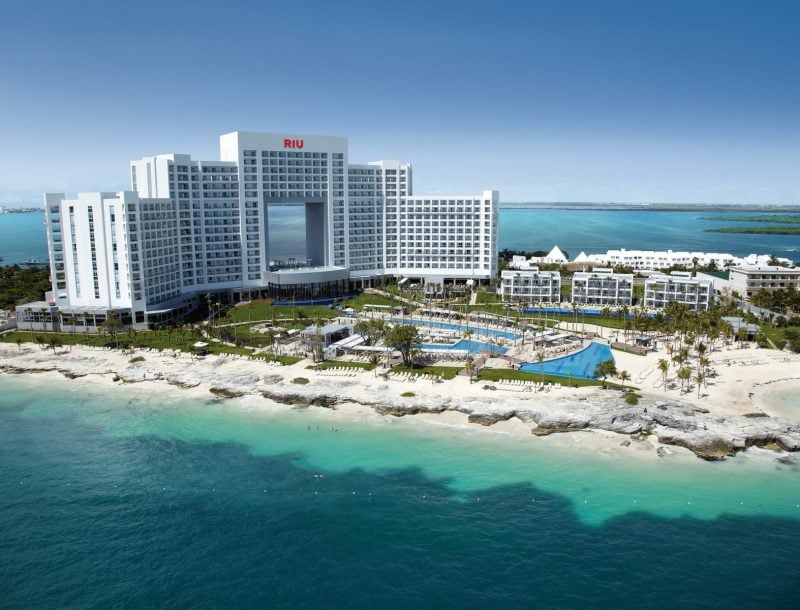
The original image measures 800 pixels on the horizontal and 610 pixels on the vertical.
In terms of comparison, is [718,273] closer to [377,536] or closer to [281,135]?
[281,135]

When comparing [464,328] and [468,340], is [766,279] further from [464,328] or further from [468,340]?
[468,340]

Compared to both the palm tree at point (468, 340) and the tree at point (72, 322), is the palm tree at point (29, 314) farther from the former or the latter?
the palm tree at point (468, 340)

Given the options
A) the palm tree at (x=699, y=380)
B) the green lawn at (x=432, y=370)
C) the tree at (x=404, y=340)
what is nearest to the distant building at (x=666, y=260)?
the palm tree at (x=699, y=380)

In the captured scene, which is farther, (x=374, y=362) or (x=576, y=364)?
(x=576, y=364)

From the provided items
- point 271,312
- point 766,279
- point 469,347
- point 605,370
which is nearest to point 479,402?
point 605,370

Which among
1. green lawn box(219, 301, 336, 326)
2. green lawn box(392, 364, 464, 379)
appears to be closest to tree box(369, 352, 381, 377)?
green lawn box(392, 364, 464, 379)

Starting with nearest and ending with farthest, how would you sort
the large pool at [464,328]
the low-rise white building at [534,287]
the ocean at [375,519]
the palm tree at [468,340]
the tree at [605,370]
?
the ocean at [375,519] < the tree at [605,370] < the palm tree at [468,340] < the large pool at [464,328] < the low-rise white building at [534,287]
